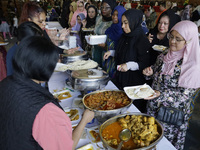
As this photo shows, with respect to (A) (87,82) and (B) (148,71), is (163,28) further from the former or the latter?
(A) (87,82)

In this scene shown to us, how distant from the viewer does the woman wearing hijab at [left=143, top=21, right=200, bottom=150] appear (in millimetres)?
1198

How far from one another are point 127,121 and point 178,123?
599 mm

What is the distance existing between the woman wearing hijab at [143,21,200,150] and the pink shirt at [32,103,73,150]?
94 centimetres

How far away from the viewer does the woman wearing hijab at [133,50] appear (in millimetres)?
1562

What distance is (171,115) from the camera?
1.27 metres

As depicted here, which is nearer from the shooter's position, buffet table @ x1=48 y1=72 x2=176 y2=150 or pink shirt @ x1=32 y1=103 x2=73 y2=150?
pink shirt @ x1=32 y1=103 x2=73 y2=150

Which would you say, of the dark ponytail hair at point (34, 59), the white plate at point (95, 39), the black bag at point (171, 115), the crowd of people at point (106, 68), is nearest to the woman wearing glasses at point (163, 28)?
the crowd of people at point (106, 68)

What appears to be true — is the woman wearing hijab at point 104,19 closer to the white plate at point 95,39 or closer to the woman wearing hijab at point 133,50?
the white plate at point 95,39

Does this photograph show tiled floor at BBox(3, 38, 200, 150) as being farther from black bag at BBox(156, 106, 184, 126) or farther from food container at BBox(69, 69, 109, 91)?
food container at BBox(69, 69, 109, 91)

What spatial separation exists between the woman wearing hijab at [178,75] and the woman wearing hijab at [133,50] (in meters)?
0.17

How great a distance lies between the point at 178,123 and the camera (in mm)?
1263

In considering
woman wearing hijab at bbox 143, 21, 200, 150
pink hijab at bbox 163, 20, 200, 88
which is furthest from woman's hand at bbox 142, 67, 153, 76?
pink hijab at bbox 163, 20, 200, 88

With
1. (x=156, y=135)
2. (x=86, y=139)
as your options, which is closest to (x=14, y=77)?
(x=86, y=139)

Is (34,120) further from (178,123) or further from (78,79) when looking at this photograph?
(178,123)
